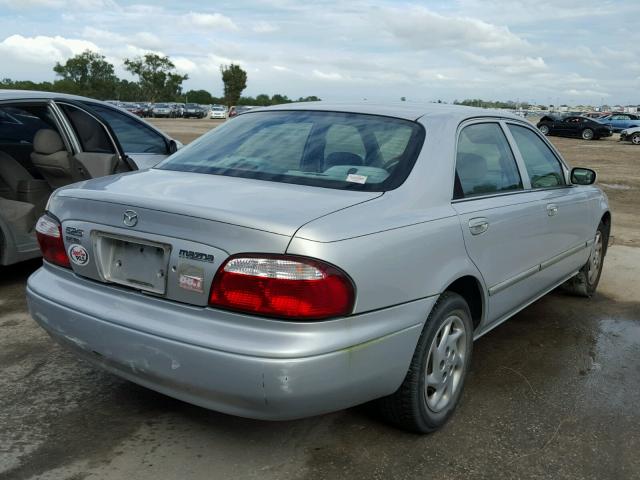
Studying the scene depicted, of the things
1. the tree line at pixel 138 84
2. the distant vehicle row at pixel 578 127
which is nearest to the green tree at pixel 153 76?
the tree line at pixel 138 84

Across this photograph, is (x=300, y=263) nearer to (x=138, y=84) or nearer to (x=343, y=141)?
(x=343, y=141)

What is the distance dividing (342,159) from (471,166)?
2.41 ft

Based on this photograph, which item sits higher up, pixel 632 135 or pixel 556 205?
pixel 556 205

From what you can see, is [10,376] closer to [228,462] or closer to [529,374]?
[228,462]

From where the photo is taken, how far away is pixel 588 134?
34.9 m

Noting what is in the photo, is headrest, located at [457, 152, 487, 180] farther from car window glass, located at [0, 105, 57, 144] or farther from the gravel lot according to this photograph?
car window glass, located at [0, 105, 57, 144]

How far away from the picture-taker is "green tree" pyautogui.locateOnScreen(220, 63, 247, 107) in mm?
90250

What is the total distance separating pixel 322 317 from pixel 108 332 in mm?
908

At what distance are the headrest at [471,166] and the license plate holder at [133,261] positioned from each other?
1.57 m

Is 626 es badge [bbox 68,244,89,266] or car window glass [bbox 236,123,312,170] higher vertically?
car window glass [bbox 236,123,312,170]

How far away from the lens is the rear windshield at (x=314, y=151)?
9.73 feet

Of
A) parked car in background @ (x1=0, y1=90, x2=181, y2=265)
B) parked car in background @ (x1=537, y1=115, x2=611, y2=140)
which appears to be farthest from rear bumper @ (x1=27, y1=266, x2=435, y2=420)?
parked car in background @ (x1=537, y1=115, x2=611, y2=140)

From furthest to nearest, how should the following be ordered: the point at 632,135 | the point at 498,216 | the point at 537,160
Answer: the point at 632,135, the point at 537,160, the point at 498,216

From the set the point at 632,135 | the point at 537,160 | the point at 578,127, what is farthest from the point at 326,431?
the point at 578,127
